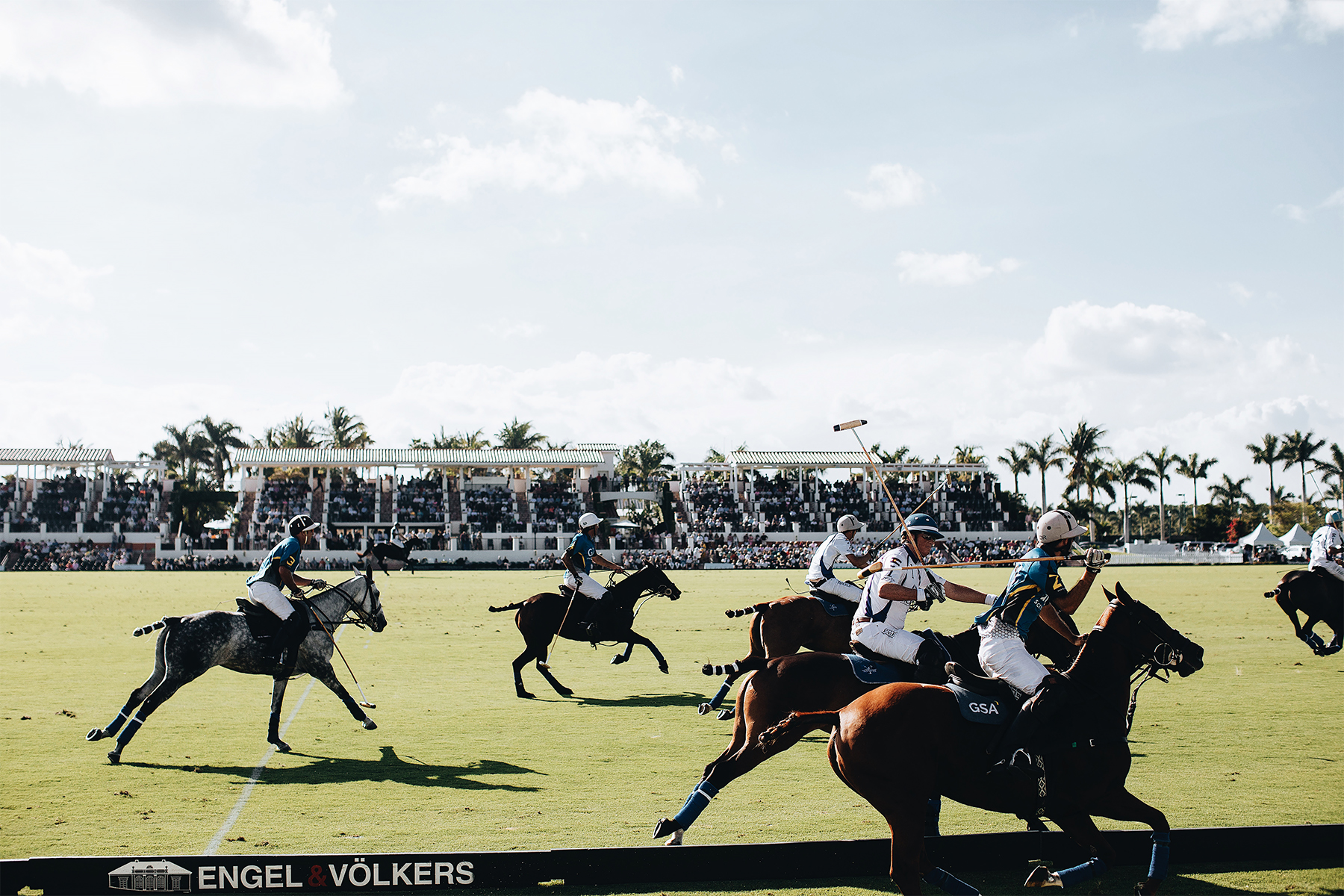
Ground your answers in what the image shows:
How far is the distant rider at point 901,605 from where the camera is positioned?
6793 millimetres

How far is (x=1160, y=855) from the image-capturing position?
5.50 meters

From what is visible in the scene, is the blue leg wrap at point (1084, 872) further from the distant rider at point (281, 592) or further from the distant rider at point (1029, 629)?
the distant rider at point (281, 592)

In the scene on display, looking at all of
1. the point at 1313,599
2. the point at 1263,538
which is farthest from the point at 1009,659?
the point at 1263,538

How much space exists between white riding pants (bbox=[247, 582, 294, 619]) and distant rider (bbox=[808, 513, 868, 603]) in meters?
4.92

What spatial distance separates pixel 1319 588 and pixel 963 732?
1325 cm

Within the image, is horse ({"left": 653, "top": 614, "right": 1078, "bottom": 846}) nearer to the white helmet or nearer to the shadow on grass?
the white helmet

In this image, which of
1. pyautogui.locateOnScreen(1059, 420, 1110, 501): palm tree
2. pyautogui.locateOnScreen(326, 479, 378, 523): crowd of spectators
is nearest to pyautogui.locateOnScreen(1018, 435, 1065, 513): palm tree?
pyautogui.locateOnScreen(1059, 420, 1110, 501): palm tree

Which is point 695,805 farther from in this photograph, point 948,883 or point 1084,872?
point 1084,872

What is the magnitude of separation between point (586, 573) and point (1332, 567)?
11526 mm

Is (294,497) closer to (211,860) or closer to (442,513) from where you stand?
(442,513)

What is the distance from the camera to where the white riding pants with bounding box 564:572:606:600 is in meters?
12.8

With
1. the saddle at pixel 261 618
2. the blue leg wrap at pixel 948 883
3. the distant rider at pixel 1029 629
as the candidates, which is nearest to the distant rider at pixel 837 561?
the distant rider at pixel 1029 629

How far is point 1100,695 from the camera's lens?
5.67m

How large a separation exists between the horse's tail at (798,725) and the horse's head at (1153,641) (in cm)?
167
